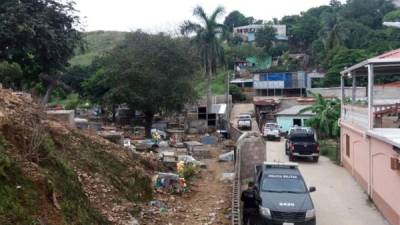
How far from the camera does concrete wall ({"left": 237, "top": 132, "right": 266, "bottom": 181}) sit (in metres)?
19.7

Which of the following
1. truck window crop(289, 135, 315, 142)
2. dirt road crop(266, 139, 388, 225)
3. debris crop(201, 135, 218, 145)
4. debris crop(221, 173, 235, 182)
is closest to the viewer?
dirt road crop(266, 139, 388, 225)

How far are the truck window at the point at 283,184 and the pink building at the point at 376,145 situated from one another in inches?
103

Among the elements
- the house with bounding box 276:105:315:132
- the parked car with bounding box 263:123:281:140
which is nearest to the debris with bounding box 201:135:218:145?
the parked car with bounding box 263:123:281:140

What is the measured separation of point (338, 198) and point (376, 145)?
2613mm

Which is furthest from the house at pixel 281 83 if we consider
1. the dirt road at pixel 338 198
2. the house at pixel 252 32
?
the dirt road at pixel 338 198

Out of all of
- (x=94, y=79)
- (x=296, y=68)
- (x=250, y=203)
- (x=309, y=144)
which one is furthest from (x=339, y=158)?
(x=296, y=68)

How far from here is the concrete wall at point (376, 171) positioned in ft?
43.6

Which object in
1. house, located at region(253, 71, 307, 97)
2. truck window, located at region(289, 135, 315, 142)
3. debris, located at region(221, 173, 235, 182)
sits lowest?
debris, located at region(221, 173, 235, 182)

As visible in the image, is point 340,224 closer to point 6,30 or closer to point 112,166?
point 112,166

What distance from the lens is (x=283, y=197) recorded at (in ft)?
41.8

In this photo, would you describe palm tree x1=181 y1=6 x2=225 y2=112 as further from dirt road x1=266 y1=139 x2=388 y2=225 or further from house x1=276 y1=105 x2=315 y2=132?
dirt road x1=266 y1=139 x2=388 y2=225

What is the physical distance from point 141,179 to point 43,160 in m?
4.82

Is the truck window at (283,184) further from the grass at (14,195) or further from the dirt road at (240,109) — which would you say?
the dirt road at (240,109)

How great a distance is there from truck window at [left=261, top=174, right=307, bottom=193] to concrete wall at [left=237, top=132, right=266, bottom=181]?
5.67 m
